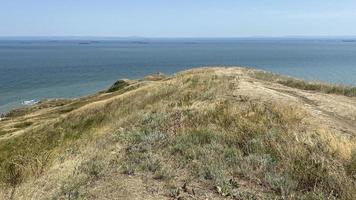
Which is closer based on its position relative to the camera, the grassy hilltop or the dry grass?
the grassy hilltop

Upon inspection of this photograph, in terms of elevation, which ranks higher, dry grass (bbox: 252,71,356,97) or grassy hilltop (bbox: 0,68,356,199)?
grassy hilltop (bbox: 0,68,356,199)

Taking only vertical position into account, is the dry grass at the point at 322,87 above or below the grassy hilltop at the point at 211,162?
below

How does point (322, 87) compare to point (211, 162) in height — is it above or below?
below

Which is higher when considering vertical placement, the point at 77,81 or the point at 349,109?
the point at 349,109

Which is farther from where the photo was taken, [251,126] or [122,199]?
[251,126]

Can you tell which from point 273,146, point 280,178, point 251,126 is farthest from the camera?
point 251,126

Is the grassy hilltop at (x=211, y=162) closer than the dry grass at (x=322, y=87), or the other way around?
the grassy hilltop at (x=211, y=162)

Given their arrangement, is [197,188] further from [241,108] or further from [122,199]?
[241,108]

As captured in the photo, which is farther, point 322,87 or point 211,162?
point 322,87

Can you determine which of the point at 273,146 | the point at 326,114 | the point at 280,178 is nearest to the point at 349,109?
the point at 326,114

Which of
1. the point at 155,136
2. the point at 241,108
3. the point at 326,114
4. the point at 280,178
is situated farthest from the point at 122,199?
Answer: the point at 326,114

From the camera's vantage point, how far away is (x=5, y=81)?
121 m

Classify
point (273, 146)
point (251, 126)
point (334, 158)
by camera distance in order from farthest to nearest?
point (251, 126) → point (273, 146) → point (334, 158)

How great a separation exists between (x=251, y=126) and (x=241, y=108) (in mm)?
2818
